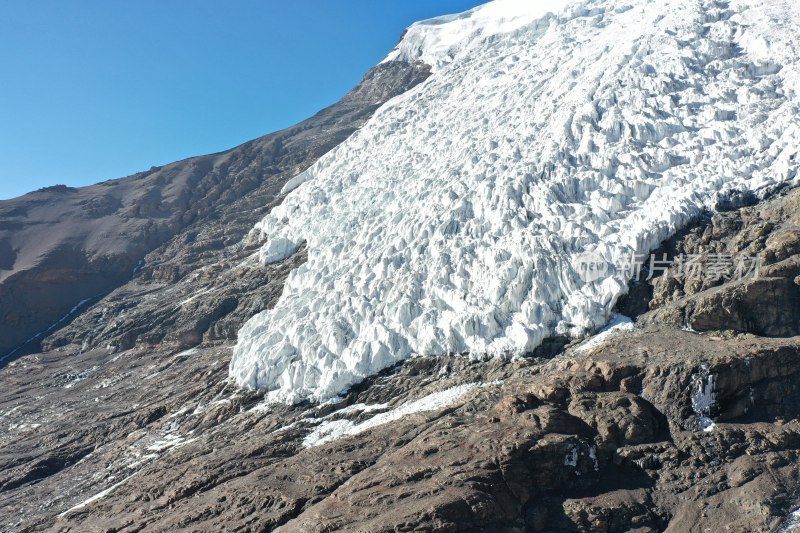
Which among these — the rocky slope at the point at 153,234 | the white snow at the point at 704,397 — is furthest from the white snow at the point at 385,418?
the rocky slope at the point at 153,234

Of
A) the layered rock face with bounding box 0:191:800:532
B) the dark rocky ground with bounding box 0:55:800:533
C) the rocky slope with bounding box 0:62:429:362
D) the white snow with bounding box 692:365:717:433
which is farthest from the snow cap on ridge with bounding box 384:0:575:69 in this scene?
the white snow with bounding box 692:365:717:433

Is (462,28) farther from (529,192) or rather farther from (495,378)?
(495,378)

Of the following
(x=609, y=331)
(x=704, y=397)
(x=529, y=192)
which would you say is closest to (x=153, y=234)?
(x=529, y=192)

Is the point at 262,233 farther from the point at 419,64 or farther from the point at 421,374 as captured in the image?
the point at 419,64

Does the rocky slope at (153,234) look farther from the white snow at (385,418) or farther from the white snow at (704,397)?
the white snow at (704,397)

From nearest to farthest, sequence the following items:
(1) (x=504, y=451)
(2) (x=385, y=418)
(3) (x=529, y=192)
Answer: (1) (x=504, y=451) → (2) (x=385, y=418) → (3) (x=529, y=192)

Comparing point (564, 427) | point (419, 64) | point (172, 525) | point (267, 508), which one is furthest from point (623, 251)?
point (419, 64)
